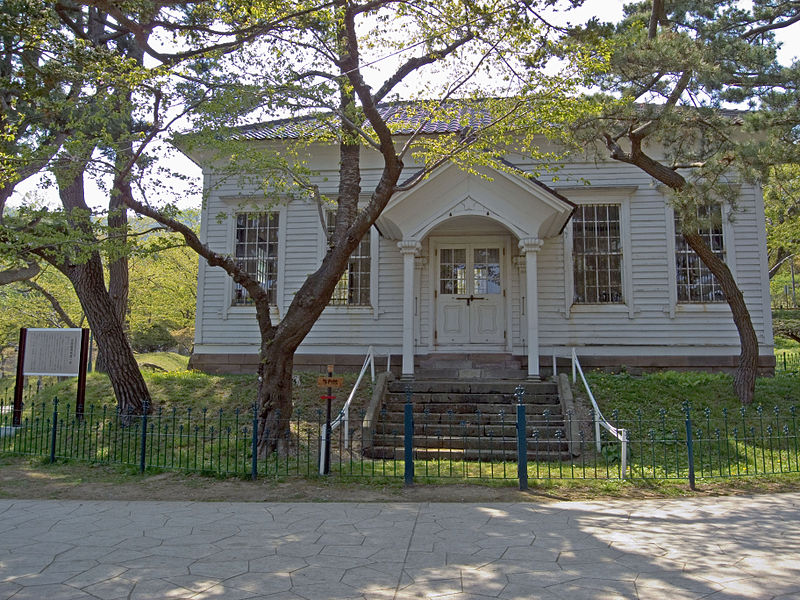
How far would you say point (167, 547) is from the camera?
17.1 feet

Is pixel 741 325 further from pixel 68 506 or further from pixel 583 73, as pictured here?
pixel 68 506

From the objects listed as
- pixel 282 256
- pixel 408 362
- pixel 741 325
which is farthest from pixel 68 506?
pixel 741 325

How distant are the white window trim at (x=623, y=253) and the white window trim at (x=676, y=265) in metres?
0.86

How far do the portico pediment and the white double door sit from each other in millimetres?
1833

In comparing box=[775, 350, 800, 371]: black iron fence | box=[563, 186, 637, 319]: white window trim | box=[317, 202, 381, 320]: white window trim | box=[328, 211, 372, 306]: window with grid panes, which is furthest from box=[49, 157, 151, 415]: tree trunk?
box=[775, 350, 800, 371]: black iron fence

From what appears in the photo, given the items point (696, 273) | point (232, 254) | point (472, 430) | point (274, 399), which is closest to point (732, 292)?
point (696, 273)

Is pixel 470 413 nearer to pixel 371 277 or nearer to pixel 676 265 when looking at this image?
pixel 371 277

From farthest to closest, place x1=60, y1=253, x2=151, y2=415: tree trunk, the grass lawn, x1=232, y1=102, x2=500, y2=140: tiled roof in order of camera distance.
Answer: x1=60, y1=253, x2=151, y2=415: tree trunk
x1=232, y1=102, x2=500, y2=140: tiled roof
the grass lawn

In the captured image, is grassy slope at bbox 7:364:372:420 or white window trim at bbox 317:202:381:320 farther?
white window trim at bbox 317:202:381:320

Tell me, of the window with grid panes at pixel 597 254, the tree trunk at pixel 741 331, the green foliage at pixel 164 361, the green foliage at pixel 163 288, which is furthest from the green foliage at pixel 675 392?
the green foliage at pixel 163 288

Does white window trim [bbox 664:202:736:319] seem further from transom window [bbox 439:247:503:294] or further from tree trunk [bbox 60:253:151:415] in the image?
tree trunk [bbox 60:253:151:415]

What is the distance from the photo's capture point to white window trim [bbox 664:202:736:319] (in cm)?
1384

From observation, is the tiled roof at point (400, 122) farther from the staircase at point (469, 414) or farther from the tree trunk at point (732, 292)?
the staircase at point (469, 414)

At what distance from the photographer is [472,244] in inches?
568
